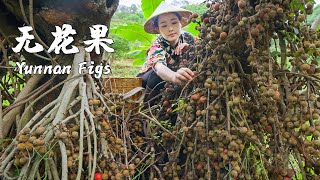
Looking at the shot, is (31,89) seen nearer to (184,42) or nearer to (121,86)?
(121,86)

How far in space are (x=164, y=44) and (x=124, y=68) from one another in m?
5.53

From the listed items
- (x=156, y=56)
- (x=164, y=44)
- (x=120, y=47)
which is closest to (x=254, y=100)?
(x=156, y=56)

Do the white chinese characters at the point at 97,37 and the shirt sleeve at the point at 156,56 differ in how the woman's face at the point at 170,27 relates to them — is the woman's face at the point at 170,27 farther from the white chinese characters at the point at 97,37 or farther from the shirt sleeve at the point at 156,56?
the white chinese characters at the point at 97,37

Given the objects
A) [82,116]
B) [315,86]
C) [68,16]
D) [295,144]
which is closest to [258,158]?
[295,144]

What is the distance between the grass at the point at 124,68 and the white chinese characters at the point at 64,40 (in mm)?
4874

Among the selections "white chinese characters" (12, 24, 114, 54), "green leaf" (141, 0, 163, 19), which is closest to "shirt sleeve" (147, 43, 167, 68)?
"white chinese characters" (12, 24, 114, 54)

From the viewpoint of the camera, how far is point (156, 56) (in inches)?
→ 86.1

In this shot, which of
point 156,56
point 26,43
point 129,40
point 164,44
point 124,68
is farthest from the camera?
point 124,68

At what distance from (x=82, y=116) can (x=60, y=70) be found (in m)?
0.38

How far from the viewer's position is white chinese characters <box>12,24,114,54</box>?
158cm

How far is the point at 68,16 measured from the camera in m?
1.56

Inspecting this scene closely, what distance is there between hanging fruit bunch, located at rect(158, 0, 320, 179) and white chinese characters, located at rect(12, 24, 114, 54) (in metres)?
0.44

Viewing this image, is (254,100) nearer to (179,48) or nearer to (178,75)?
(178,75)

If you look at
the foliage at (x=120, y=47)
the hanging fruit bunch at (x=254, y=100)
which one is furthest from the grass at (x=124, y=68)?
the hanging fruit bunch at (x=254, y=100)
